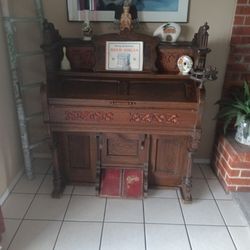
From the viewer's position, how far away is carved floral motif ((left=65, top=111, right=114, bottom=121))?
6.46ft

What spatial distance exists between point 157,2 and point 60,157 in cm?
146

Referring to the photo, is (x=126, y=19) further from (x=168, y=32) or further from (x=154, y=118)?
(x=154, y=118)

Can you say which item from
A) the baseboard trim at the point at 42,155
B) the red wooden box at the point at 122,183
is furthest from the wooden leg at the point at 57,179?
the baseboard trim at the point at 42,155

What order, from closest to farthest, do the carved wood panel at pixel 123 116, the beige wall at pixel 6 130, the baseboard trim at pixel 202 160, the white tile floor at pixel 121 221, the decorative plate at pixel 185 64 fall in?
the white tile floor at pixel 121 221
the carved wood panel at pixel 123 116
the decorative plate at pixel 185 64
the beige wall at pixel 6 130
the baseboard trim at pixel 202 160

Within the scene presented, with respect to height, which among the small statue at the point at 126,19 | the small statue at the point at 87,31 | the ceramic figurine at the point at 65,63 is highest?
the small statue at the point at 126,19

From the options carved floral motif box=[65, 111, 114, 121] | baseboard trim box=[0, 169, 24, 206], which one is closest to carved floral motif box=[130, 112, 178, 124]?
carved floral motif box=[65, 111, 114, 121]

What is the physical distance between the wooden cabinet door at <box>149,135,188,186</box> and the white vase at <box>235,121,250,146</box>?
1.53 feet

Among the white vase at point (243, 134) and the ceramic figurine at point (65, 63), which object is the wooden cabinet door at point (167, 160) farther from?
the ceramic figurine at point (65, 63)

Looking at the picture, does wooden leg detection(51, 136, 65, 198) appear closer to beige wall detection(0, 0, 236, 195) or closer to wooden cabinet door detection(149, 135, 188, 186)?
beige wall detection(0, 0, 236, 195)

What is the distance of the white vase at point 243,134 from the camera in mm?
2162

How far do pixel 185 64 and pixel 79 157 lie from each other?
3.63ft

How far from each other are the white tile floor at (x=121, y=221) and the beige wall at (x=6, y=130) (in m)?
0.16

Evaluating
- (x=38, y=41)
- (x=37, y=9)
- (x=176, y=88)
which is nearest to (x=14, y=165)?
(x=38, y=41)

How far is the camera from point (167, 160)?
7.35 ft
